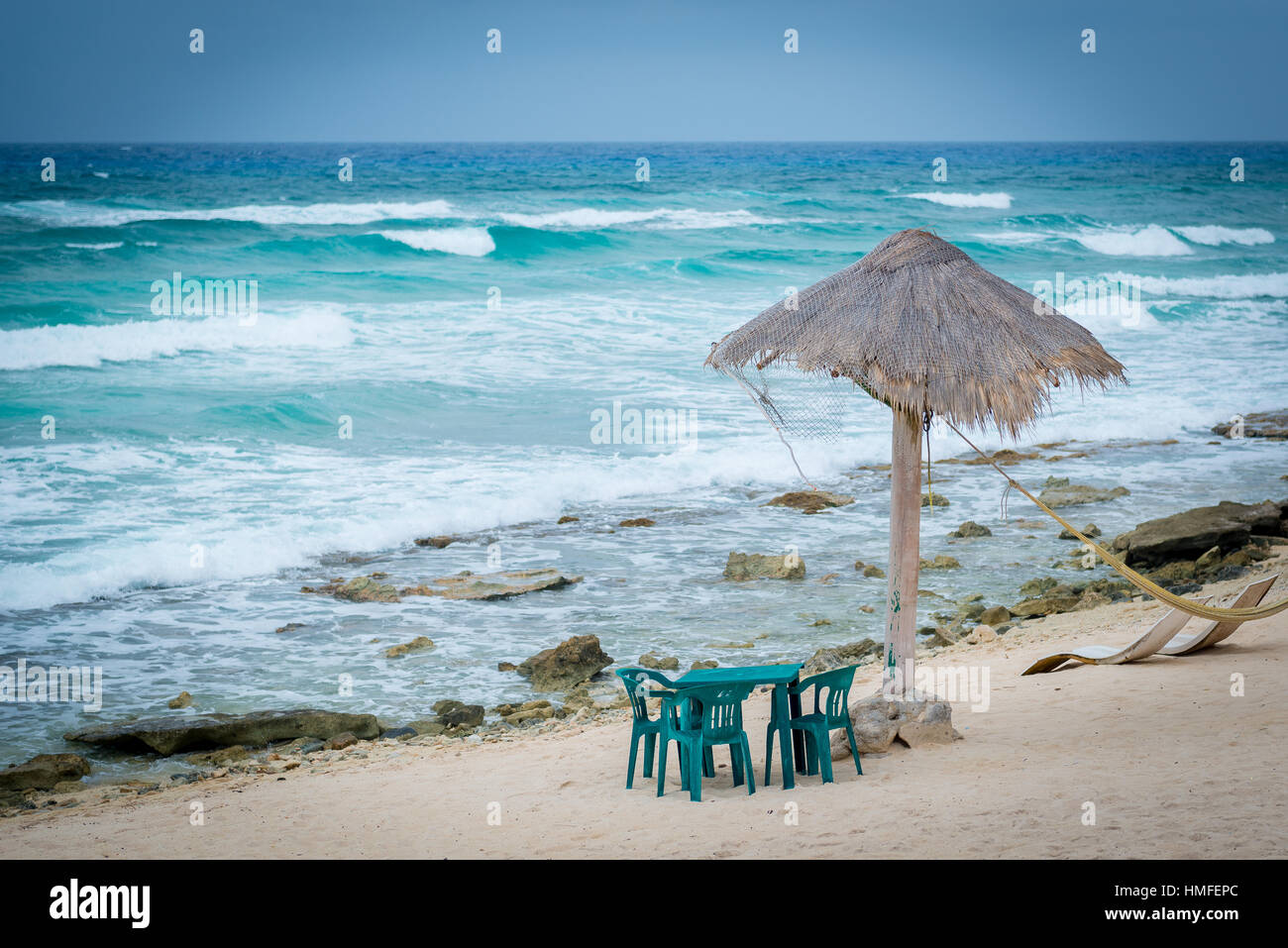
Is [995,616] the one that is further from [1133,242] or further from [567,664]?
[1133,242]

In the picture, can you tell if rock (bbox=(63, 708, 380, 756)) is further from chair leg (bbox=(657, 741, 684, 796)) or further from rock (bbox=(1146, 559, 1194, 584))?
rock (bbox=(1146, 559, 1194, 584))

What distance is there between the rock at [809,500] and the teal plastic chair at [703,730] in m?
8.10

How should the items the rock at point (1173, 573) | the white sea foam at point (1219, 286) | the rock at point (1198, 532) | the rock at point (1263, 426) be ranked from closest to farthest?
the rock at point (1173, 573), the rock at point (1198, 532), the rock at point (1263, 426), the white sea foam at point (1219, 286)

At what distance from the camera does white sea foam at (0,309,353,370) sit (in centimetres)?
2178

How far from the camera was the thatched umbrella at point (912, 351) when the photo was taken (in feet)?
19.7

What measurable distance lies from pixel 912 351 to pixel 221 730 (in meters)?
5.37

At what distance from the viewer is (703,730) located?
6.08 metres

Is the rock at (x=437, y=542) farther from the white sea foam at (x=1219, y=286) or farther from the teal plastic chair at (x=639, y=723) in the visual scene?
the white sea foam at (x=1219, y=286)

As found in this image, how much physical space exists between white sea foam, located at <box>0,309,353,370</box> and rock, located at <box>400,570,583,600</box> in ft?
44.3

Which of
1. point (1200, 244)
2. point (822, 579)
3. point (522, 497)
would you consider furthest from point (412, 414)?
point (1200, 244)

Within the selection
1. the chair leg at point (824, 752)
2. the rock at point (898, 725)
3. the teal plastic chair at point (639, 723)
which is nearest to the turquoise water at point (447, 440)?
the teal plastic chair at point (639, 723)

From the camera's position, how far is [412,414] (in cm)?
1872
